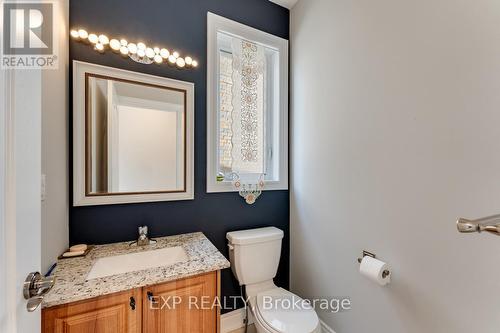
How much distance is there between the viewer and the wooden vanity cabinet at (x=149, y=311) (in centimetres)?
89

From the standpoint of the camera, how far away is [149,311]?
1012mm

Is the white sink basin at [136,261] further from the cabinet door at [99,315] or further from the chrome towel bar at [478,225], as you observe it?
the chrome towel bar at [478,225]

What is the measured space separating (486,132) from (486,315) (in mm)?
729

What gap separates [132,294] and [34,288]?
1.50 feet

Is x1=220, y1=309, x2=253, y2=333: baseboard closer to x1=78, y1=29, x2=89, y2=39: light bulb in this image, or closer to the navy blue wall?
the navy blue wall

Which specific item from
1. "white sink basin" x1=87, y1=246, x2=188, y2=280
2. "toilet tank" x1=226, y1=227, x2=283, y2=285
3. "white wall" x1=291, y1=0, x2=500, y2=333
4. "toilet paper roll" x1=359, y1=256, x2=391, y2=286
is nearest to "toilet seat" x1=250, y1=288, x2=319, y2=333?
"toilet tank" x1=226, y1=227, x2=283, y2=285

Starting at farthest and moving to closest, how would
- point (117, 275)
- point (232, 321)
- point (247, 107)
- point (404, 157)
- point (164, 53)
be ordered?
point (247, 107)
point (232, 321)
point (164, 53)
point (404, 157)
point (117, 275)

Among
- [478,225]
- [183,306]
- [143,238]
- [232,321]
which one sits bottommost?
[232,321]

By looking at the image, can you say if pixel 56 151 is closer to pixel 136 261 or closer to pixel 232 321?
pixel 136 261

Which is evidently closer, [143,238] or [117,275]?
[117,275]

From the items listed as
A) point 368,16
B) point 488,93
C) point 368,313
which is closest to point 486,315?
point 368,313

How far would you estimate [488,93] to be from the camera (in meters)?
0.88

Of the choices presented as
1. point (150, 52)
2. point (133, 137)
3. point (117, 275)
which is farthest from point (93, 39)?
point (117, 275)

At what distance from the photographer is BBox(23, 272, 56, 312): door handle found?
0.57m
